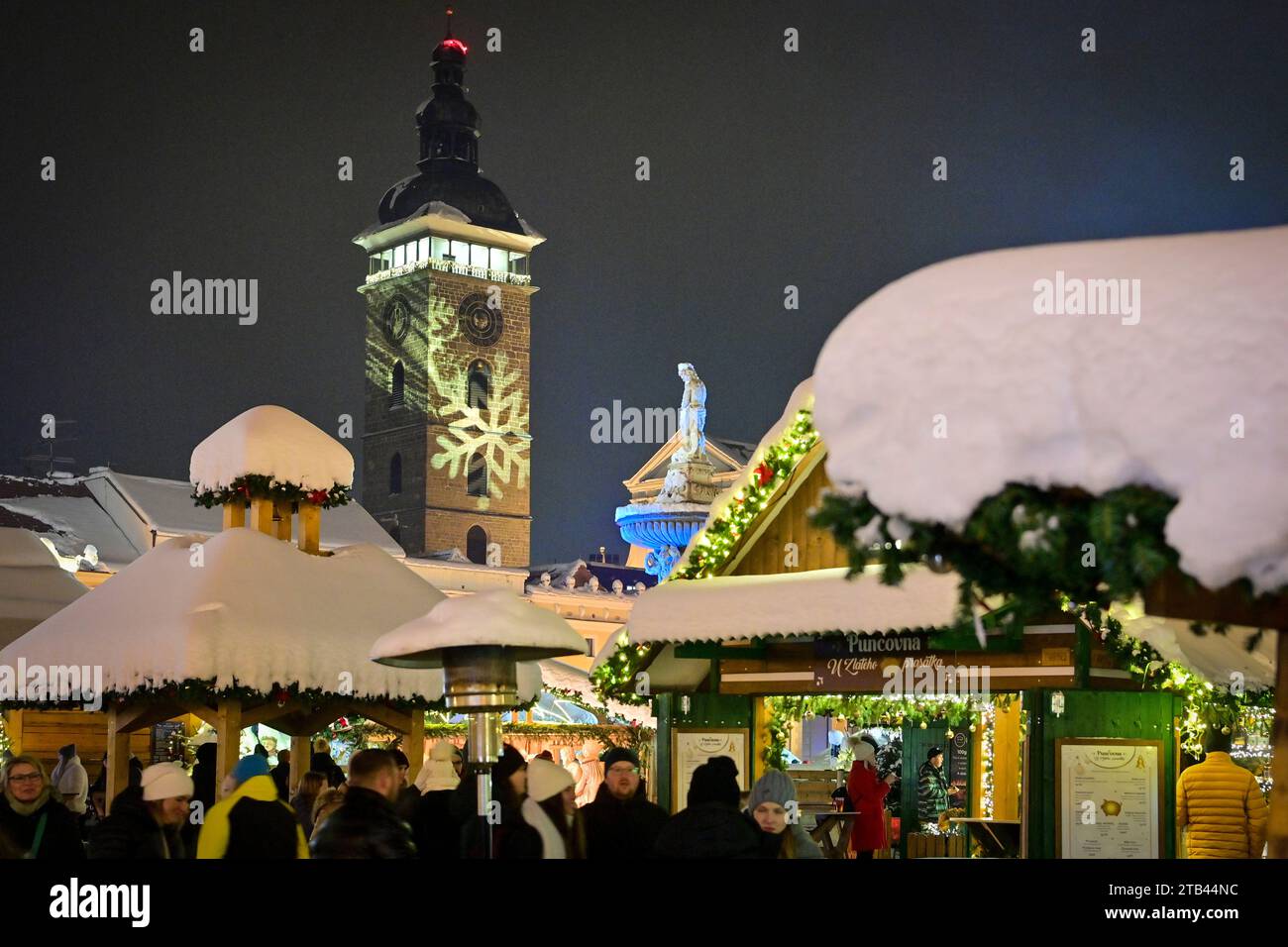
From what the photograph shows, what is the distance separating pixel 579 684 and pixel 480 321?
6327 cm

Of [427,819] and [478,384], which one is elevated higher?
[478,384]

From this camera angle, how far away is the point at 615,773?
33.2 feet

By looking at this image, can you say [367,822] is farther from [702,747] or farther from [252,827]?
[702,747]

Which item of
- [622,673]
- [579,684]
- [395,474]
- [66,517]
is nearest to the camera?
[622,673]

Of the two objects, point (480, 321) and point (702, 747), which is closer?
point (702, 747)

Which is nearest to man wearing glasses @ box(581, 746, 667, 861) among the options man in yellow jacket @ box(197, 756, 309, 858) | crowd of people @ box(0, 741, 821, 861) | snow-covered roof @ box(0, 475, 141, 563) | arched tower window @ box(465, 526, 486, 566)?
crowd of people @ box(0, 741, 821, 861)

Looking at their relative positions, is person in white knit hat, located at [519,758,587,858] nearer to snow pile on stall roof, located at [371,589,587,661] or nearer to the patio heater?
the patio heater

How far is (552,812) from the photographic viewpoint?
8922 millimetres

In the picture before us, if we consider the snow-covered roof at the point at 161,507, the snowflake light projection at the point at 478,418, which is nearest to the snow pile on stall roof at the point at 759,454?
the snow-covered roof at the point at 161,507

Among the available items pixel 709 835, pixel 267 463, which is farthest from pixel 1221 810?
pixel 267 463

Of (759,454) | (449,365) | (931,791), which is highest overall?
(449,365)

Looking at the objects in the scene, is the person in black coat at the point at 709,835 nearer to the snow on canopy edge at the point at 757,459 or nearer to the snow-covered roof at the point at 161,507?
the snow on canopy edge at the point at 757,459

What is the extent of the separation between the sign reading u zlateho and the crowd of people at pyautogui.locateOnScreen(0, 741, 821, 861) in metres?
4.42
